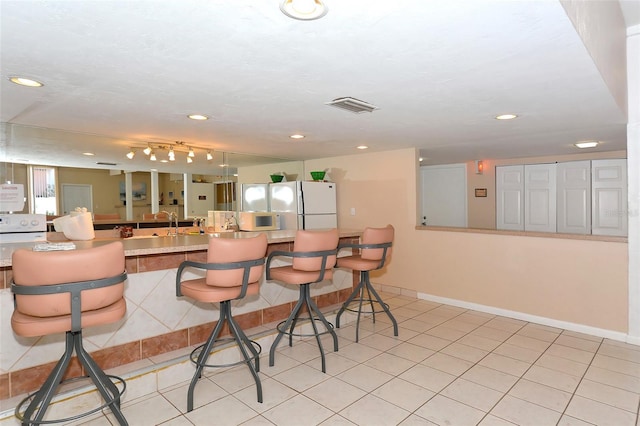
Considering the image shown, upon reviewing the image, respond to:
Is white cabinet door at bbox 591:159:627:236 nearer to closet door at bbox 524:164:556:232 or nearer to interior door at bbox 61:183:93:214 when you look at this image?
closet door at bbox 524:164:556:232

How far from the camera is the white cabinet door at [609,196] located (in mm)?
5234

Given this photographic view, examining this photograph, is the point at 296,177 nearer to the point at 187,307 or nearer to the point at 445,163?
the point at 445,163

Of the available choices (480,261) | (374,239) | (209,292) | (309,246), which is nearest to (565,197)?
(480,261)

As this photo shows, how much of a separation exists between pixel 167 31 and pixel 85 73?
822mm

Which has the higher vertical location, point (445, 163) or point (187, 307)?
point (445, 163)

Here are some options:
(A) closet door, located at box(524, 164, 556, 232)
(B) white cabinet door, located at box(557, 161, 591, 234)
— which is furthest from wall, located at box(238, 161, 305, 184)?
(B) white cabinet door, located at box(557, 161, 591, 234)

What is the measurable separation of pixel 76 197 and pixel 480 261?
17.5 ft

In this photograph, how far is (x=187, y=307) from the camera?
2885 millimetres

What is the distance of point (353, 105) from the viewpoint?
263 centimetres

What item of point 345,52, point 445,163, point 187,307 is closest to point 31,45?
point 345,52

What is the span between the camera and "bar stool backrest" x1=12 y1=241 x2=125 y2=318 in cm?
163

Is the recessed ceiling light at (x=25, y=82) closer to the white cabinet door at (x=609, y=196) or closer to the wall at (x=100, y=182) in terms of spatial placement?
the wall at (x=100, y=182)

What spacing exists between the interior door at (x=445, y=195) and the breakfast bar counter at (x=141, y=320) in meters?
4.52

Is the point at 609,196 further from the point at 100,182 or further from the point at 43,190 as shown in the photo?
the point at 43,190
